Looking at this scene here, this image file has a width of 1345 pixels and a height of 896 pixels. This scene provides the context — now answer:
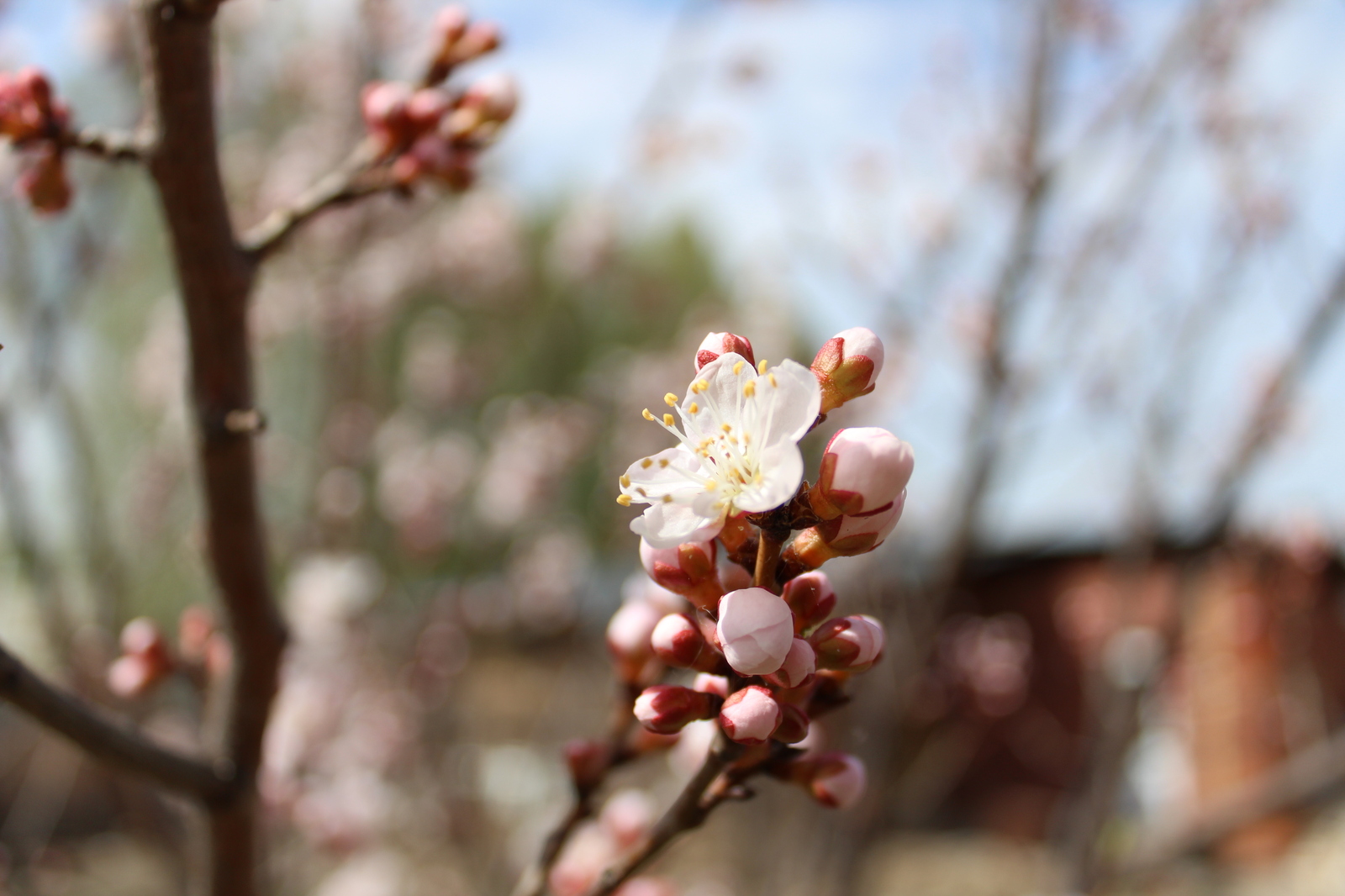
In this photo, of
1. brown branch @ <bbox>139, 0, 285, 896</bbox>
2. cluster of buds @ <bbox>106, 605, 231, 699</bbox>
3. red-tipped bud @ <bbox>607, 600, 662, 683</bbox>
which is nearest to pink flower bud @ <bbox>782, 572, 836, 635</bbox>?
red-tipped bud @ <bbox>607, 600, 662, 683</bbox>

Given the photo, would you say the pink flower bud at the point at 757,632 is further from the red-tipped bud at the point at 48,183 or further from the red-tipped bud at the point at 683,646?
the red-tipped bud at the point at 48,183

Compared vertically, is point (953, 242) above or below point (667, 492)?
below

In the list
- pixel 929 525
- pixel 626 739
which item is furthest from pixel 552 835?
pixel 929 525

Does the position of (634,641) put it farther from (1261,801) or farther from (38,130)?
(1261,801)

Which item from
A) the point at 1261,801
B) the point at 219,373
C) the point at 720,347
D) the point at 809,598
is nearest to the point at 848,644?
the point at 809,598

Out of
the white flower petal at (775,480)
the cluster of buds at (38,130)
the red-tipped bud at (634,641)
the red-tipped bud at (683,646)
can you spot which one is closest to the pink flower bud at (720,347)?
the white flower petal at (775,480)

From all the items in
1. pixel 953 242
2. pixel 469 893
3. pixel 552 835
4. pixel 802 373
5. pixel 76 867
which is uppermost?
pixel 802 373

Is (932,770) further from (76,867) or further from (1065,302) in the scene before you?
(76,867)
